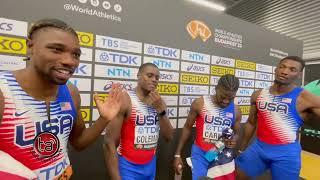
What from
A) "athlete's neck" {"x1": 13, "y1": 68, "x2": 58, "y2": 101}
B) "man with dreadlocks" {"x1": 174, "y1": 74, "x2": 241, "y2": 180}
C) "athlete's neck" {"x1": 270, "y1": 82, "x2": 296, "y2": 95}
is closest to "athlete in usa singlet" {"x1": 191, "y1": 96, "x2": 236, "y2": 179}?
"man with dreadlocks" {"x1": 174, "y1": 74, "x2": 241, "y2": 180}

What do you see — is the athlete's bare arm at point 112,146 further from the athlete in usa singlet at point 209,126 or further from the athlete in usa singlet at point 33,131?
the athlete in usa singlet at point 209,126

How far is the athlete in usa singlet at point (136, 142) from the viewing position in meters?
2.21

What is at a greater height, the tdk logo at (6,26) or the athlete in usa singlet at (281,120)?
the tdk logo at (6,26)

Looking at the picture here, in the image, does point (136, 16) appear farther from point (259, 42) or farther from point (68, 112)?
point (259, 42)

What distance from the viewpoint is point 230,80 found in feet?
8.61

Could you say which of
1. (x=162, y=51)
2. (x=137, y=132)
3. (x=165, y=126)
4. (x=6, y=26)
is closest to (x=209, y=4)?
(x=162, y=51)

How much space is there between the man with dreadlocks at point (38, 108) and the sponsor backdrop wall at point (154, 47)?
46.6 inches

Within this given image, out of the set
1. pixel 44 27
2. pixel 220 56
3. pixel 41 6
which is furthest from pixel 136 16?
pixel 44 27

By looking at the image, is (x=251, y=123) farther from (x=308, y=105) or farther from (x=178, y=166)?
(x=178, y=166)

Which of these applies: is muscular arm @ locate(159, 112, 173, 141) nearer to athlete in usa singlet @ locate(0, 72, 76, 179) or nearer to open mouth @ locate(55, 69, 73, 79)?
athlete in usa singlet @ locate(0, 72, 76, 179)

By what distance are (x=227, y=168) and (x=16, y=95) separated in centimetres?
225

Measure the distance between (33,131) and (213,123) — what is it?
2018mm

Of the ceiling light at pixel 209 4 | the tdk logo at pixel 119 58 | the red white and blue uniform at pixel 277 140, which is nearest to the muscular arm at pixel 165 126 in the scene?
the tdk logo at pixel 119 58

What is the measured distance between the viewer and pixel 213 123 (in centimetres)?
279
